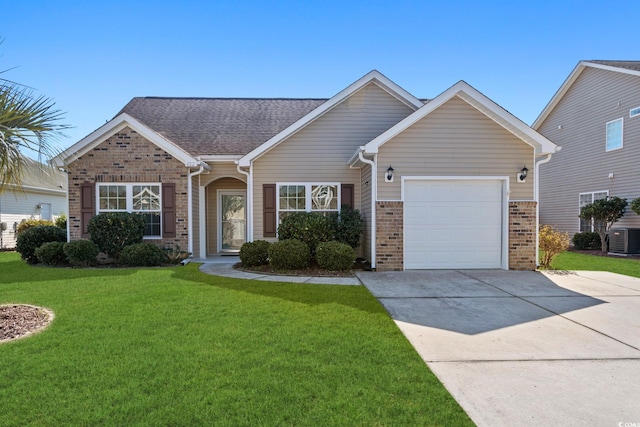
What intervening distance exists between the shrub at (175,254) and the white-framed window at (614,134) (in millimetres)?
16986

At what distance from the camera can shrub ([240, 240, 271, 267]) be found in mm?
9062

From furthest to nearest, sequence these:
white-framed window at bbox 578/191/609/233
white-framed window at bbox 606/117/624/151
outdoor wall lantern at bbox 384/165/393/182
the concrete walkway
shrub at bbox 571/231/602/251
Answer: white-framed window at bbox 578/191/609/233 → shrub at bbox 571/231/602/251 → white-framed window at bbox 606/117/624/151 → outdoor wall lantern at bbox 384/165/393/182 → the concrete walkway

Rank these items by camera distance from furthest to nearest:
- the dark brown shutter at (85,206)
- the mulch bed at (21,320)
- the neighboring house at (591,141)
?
the neighboring house at (591,141) < the dark brown shutter at (85,206) < the mulch bed at (21,320)

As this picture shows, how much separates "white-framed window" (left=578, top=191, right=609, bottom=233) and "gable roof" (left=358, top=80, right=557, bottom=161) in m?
8.77

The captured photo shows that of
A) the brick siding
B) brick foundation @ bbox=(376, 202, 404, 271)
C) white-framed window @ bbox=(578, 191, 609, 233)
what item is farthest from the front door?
white-framed window @ bbox=(578, 191, 609, 233)

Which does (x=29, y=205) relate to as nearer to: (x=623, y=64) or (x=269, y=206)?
(x=269, y=206)

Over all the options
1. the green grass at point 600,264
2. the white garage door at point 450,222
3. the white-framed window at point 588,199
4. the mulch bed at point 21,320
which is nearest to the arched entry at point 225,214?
the white garage door at point 450,222

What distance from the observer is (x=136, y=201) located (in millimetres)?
10453

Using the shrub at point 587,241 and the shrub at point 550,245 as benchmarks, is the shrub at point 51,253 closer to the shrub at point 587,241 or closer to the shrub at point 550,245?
the shrub at point 550,245

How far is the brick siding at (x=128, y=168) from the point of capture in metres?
10.3

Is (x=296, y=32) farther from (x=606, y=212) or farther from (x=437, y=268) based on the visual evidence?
(x=606, y=212)

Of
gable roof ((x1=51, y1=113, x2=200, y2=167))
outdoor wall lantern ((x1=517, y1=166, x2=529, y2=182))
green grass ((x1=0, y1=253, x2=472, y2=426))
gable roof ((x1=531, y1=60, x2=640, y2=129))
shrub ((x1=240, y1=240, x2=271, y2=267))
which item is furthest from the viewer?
gable roof ((x1=531, y1=60, x2=640, y2=129))

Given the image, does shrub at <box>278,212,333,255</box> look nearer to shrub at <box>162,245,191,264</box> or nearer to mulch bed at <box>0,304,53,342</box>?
shrub at <box>162,245,191,264</box>

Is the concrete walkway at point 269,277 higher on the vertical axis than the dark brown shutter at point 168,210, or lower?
lower
